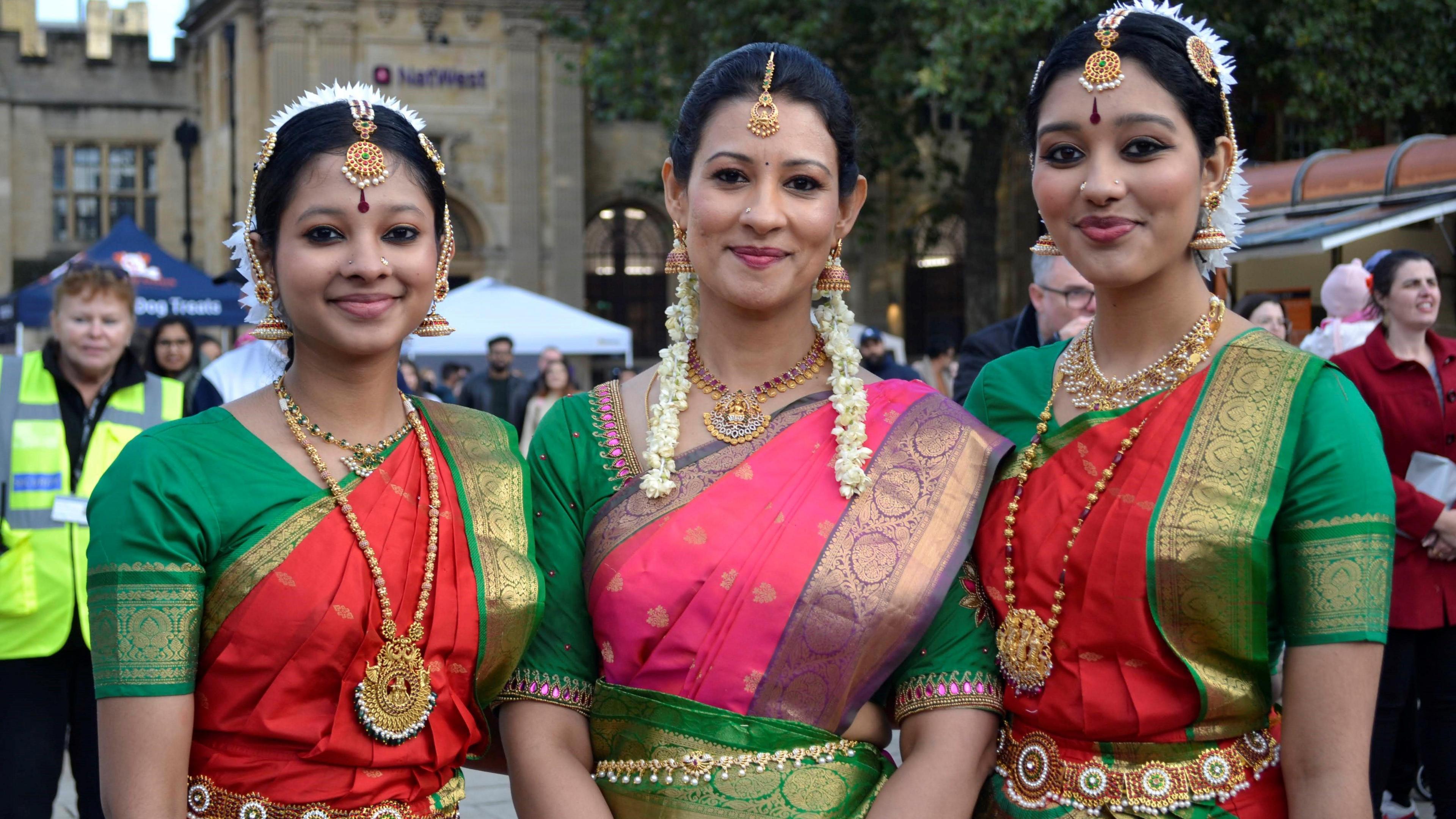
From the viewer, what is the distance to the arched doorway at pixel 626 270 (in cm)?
2527

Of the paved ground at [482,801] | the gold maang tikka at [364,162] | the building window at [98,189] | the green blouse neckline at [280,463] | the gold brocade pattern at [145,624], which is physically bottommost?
the paved ground at [482,801]

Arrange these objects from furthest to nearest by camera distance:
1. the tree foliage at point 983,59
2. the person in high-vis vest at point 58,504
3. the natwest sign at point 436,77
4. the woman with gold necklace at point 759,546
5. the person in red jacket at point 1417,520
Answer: the natwest sign at point 436,77 < the tree foliage at point 983,59 < the person in red jacket at point 1417,520 < the person in high-vis vest at point 58,504 < the woman with gold necklace at point 759,546

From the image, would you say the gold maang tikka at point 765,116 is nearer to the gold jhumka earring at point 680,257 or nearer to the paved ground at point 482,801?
the gold jhumka earring at point 680,257

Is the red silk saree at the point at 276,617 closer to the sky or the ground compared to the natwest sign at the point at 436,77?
closer to the ground

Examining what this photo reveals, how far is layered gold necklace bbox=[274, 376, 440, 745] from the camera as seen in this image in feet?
7.05

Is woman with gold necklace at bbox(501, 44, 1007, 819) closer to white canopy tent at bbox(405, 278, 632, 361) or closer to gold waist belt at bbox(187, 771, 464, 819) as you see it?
gold waist belt at bbox(187, 771, 464, 819)

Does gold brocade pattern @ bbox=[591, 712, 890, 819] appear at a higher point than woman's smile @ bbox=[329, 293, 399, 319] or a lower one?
lower

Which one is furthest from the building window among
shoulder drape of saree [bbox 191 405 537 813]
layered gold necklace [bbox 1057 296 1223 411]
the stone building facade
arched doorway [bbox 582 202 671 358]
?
layered gold necklace [bbox 1057 296 1223 411]

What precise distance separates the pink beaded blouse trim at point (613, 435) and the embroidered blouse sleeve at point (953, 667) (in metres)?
0.57

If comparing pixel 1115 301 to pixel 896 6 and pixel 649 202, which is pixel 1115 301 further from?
pixel 649 202

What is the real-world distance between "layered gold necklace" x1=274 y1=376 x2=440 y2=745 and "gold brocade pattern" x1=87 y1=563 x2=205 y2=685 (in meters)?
0.26

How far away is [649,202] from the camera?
25.2m

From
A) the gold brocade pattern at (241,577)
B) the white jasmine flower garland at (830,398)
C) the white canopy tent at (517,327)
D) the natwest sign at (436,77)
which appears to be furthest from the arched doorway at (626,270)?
the gold brocade pattern at (241,577)

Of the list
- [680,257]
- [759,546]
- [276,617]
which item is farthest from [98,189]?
[759,546]
